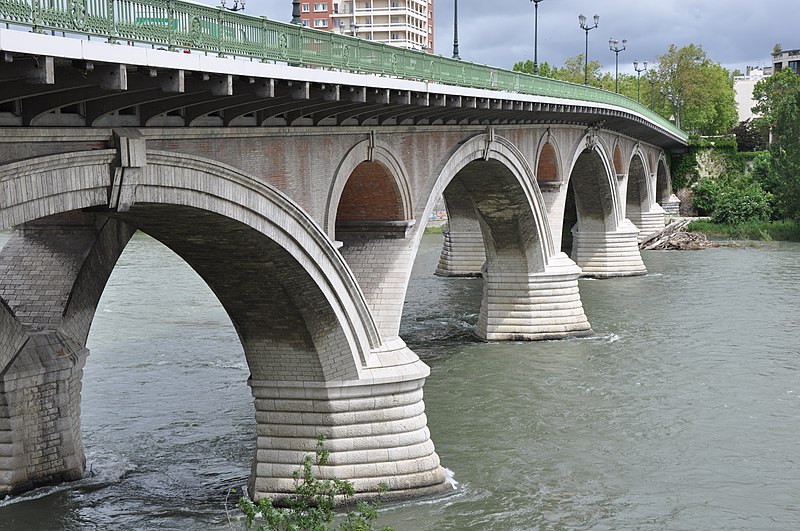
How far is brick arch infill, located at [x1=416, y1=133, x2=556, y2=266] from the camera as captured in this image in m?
28.8

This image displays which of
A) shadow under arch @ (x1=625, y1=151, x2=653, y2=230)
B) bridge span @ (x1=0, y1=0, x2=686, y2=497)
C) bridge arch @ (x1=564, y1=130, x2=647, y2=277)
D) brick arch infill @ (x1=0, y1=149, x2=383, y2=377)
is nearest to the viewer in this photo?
brick arch infill @ (x1=0, y1=149, x2=383, y2=377)

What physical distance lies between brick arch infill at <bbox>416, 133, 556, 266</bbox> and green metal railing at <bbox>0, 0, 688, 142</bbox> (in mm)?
2494

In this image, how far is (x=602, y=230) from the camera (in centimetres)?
5684

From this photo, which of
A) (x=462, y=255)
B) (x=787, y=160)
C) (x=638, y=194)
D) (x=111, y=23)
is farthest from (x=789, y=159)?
(x=111, y=23)

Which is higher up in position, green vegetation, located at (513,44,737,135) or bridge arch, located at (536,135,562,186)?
green vegetation, located at (513,44,737,135)

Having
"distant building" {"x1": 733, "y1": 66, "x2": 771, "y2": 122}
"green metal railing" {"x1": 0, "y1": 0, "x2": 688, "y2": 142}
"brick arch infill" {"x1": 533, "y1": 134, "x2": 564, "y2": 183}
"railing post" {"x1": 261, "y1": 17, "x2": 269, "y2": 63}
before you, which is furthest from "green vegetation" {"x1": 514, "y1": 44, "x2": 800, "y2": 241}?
"railing post" {"x1": 261, "y1": 17, "x2": 269, "y2": 63}

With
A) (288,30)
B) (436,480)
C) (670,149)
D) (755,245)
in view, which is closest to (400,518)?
(436,480)

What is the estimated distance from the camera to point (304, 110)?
65.9ft

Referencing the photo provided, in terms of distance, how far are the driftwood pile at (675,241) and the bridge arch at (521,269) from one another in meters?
31.3

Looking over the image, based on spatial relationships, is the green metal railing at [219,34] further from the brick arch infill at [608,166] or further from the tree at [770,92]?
the tree at [770,92]

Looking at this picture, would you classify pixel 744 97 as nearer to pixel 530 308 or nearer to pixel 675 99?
pixel 675 99

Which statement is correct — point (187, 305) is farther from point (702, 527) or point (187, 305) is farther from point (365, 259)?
point (702, 527)

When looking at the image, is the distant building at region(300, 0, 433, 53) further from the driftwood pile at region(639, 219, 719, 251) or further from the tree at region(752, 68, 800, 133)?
the tree at region(752, 68, 800, 133)

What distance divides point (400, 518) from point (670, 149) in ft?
240
